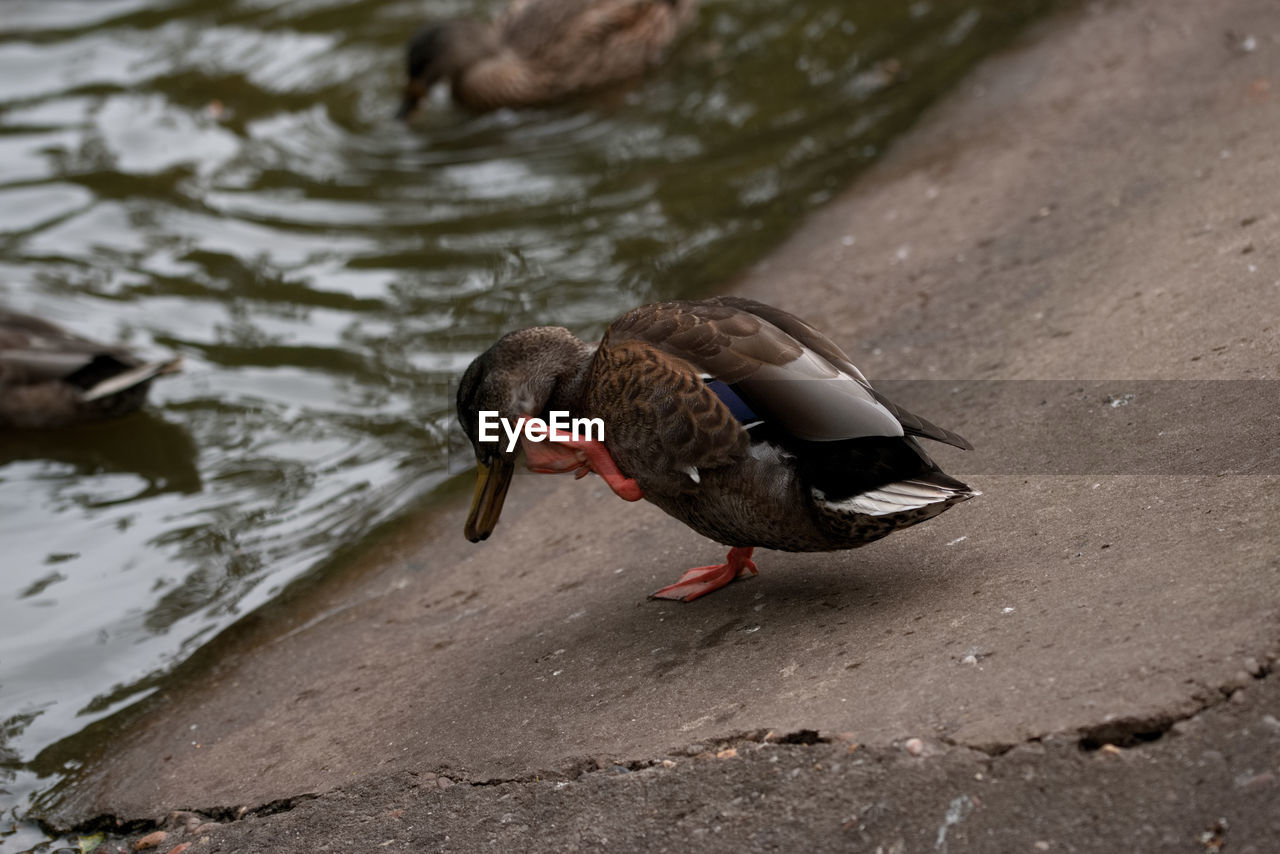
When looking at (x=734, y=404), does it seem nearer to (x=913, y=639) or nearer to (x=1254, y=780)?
(x=913, y=639)

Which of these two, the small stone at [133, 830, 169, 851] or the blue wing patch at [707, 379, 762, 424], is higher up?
the blue wing patch at [707, 379, 762, 424]

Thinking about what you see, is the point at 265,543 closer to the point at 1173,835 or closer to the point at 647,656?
the point at 647,656

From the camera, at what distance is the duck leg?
404 cm

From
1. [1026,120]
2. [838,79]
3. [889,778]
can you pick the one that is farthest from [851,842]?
[838,79]

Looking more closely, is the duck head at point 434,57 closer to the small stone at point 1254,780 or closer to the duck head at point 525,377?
the duck head at point 525,377

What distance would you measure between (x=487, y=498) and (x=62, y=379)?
11.1 ft

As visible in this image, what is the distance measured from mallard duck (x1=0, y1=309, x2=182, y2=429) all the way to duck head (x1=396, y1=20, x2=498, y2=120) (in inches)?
139

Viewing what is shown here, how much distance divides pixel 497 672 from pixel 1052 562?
1602mm

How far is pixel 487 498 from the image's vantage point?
4.10 m

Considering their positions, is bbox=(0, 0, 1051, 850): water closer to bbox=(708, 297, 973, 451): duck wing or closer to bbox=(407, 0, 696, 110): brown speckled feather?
bbox=(407, 0, 696, 110): brown speckled feather

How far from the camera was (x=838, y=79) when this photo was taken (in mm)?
8805

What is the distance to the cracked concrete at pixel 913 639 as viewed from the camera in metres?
2.75

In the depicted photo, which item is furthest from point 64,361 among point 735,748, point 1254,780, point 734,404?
point 1254,780

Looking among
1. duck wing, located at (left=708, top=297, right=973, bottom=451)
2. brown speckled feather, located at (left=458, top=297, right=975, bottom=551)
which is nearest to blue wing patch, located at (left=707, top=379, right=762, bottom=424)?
brown speckled feather, located at (left=458, top=297, right=975, bottom=551)
